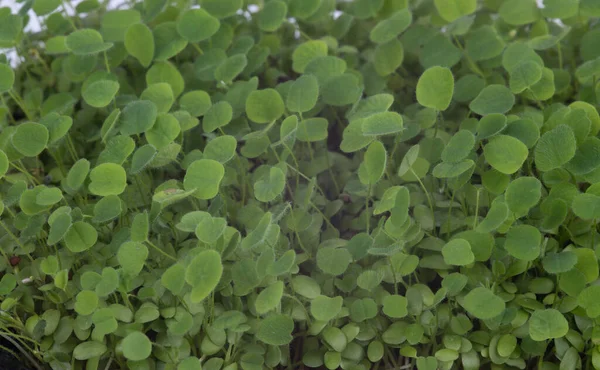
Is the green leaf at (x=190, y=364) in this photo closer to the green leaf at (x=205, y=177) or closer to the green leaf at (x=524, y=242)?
the green leaf at (x=205, y=177)

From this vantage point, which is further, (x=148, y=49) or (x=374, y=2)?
(x=374, y=2)

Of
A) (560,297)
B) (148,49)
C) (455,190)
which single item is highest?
(148,49)

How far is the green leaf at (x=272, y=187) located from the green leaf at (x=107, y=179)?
174 mm

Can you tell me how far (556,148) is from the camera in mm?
834

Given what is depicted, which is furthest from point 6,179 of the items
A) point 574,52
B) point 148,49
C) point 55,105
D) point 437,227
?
point 574,52

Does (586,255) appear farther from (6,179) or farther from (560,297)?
(6,179)

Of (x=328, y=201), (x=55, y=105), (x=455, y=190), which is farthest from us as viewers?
(x=55, y=105)

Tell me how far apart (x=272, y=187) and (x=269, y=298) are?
138mm

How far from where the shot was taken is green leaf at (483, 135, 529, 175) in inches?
33.3

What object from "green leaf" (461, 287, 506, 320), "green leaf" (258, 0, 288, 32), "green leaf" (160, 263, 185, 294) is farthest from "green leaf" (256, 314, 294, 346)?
"green leaf" (258, 0, 288, 32)

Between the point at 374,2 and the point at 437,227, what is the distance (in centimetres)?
46

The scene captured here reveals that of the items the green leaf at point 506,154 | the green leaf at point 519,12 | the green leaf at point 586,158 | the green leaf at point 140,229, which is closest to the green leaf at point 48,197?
the green leaf at point 140,229

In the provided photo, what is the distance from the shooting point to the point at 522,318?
0.83 meters

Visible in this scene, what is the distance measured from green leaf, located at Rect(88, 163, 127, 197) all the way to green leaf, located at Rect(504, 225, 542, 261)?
1.58ft
